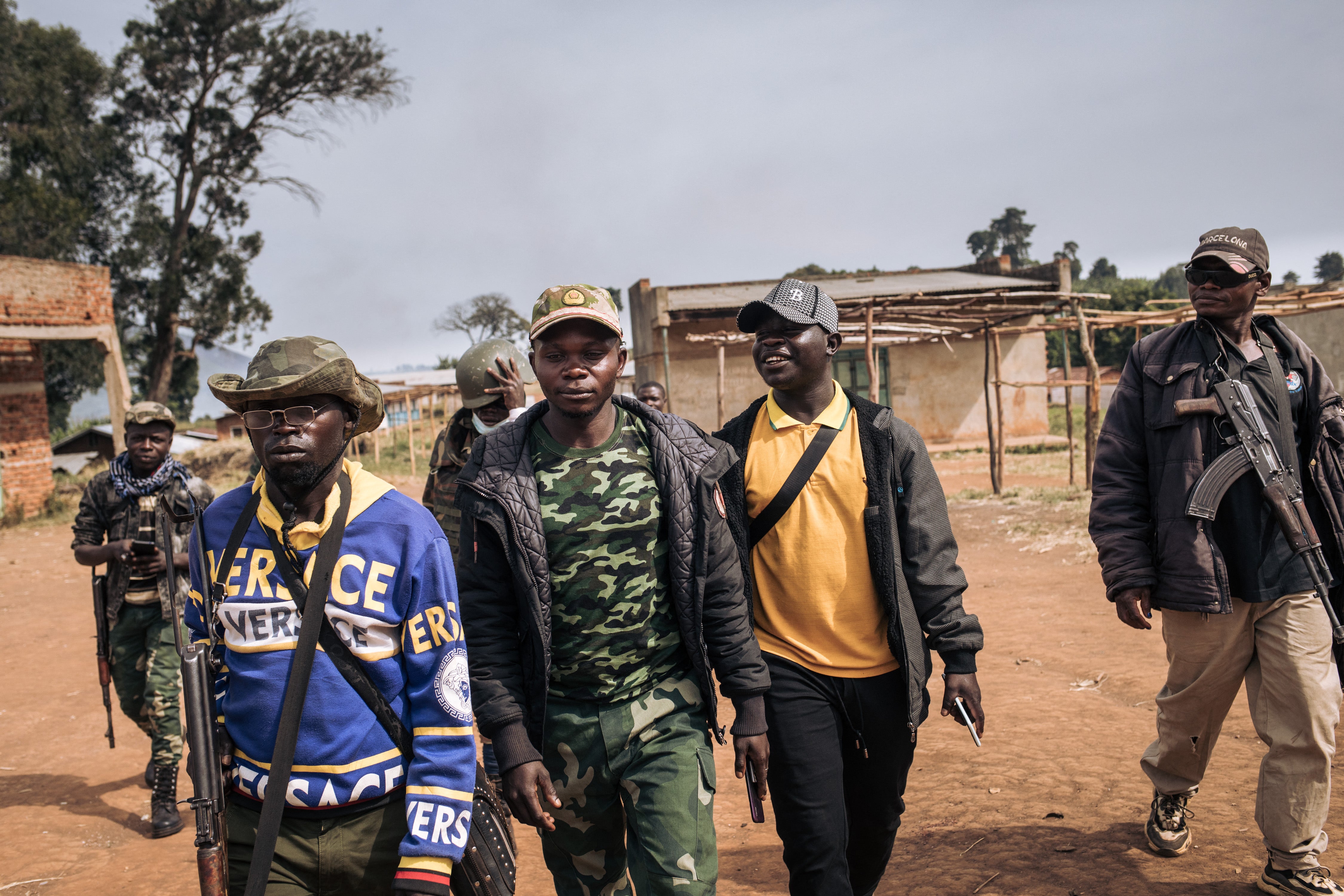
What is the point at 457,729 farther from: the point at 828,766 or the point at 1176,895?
the point at 1176,895

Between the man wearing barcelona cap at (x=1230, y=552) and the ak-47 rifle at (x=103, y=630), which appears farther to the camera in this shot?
the ak-47 rifle at (x=103, y=630)

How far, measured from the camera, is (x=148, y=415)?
5172mm

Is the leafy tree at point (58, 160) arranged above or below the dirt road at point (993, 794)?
above

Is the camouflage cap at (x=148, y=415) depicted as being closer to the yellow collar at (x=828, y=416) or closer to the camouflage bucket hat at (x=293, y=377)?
the camouflage bucket hat at (x=293, y=377)

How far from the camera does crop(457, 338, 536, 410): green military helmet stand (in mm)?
4422

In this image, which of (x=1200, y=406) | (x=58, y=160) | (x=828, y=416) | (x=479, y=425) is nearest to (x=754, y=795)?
(x=828, y=416)

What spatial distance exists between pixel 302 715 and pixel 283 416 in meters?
0.66

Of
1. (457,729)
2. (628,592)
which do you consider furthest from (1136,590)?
(457,729)

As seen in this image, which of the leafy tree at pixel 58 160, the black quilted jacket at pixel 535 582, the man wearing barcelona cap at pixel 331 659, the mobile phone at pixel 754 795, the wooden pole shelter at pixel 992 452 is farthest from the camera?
the leafy tree at pixel 58 160

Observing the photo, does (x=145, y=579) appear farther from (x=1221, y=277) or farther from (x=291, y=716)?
(x=1221, y=277)

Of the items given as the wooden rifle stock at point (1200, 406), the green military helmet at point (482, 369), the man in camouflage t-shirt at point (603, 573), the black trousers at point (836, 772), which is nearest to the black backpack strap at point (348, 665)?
the man in camouflage t-shirt at point (603, 573)

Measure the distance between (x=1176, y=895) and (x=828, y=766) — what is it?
1.54 metres

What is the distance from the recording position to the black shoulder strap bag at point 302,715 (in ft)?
6.44

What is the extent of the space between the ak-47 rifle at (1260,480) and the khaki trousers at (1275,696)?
0.38ft
